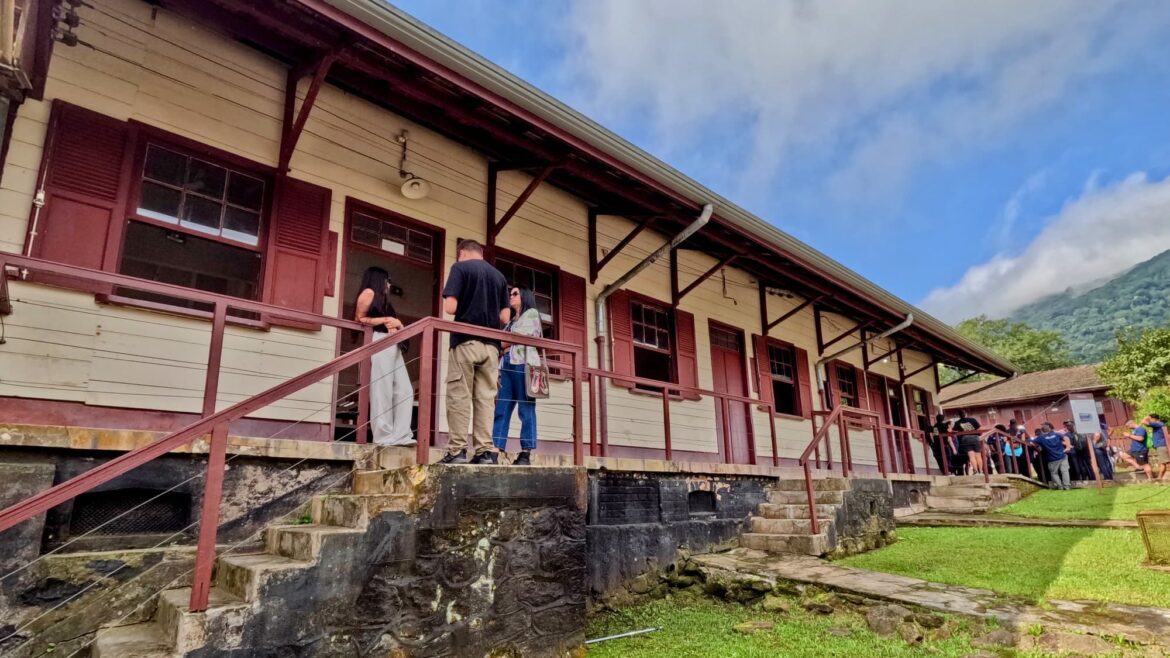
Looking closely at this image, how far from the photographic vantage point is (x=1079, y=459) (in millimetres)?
14867

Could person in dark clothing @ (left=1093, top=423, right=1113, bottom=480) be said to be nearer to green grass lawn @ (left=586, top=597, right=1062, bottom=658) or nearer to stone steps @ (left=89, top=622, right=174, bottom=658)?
green grass lawn @ (left=586, top=597, right=1062, bottom=658)

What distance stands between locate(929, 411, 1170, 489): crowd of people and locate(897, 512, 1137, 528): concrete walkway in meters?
3.26

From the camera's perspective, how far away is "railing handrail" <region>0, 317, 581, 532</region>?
2572mm

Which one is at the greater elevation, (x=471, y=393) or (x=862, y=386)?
(x=862, y=386)

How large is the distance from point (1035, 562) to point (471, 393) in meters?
5.50

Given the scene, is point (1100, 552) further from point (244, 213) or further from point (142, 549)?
point (244, 213)

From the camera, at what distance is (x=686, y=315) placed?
9.38 metres

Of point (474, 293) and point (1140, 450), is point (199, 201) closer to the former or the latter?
point (474, 293)

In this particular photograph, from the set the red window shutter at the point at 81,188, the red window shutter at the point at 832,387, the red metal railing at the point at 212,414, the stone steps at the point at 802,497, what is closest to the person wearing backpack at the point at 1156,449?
the red window shutter at the point at 832,387

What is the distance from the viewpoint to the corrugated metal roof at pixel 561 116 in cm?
465

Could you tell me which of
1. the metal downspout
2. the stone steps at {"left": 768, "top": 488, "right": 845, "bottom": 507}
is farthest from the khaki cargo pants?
the metal downspout

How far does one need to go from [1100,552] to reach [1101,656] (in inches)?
136

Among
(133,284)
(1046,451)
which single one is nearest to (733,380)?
(133,284)

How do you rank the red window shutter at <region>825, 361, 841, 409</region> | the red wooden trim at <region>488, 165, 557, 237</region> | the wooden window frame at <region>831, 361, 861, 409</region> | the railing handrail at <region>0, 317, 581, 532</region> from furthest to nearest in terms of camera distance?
the wooden window frame at <region>831, 361, 861, 409</region>, the red window shutter at <region>825, 361, 841, 409</region>, the red wooden trim at <region>488, 165, 557, 237</region>, the railing handrail at <region>0, 317, 581, 532</region>
